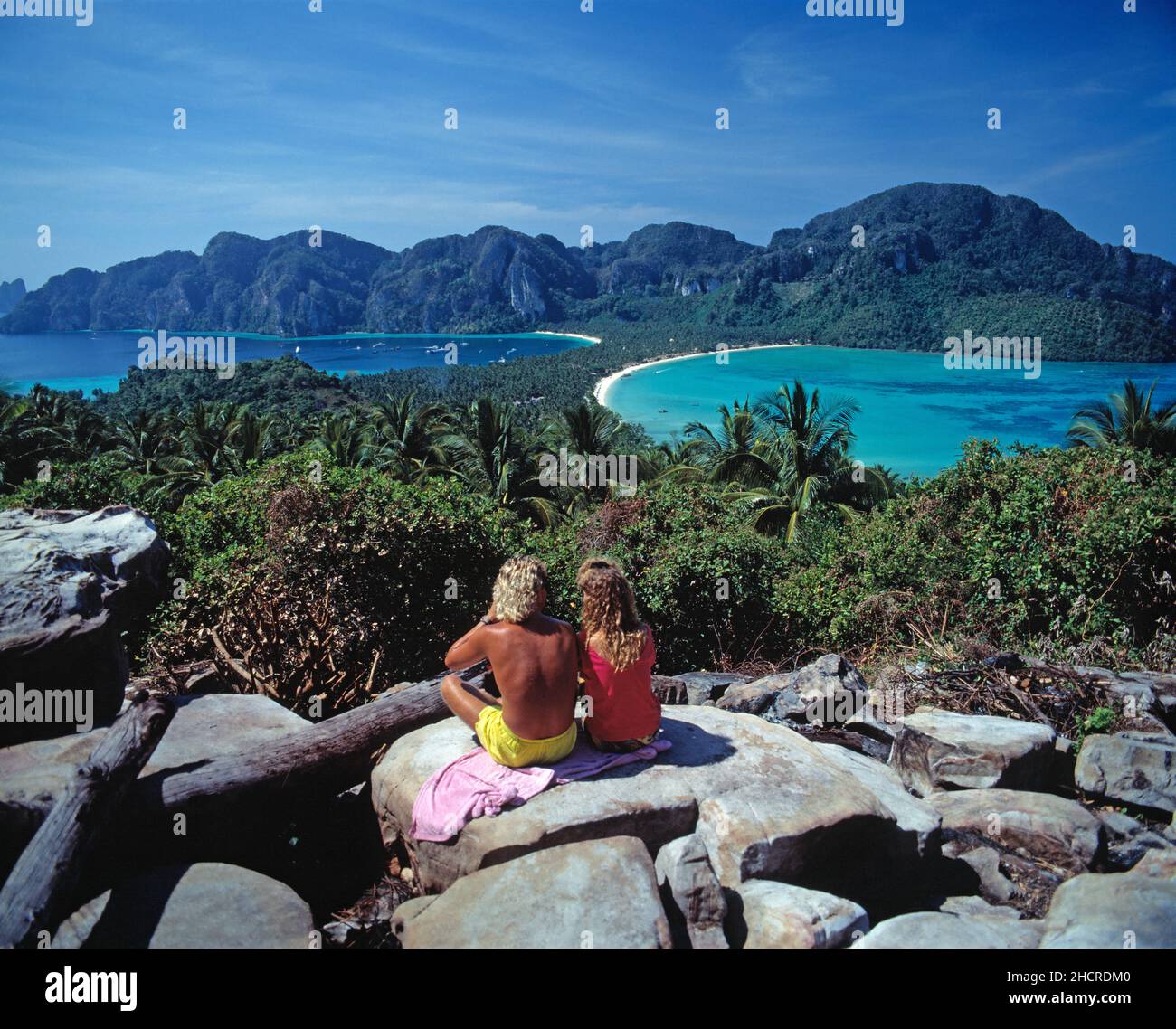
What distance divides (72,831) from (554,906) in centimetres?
269

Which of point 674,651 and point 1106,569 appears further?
point 674,651

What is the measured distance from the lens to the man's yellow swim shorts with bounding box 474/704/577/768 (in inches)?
193

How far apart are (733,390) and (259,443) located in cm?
7962

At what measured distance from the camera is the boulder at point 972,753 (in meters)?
5.80

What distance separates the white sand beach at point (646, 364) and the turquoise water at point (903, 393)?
4.90 ft

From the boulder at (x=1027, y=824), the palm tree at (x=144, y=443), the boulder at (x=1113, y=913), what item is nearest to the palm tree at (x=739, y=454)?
the boulder at (x=1027, y=824)

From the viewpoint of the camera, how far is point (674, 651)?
12102 mm

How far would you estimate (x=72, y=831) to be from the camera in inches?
168

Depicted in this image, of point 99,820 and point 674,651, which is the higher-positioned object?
point 99,820

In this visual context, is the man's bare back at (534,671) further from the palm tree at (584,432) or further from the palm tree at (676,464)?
the palm tree at (584,432)

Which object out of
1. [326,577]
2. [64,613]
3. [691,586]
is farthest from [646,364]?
[64,613]

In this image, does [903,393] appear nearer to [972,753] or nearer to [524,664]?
[972,753]
